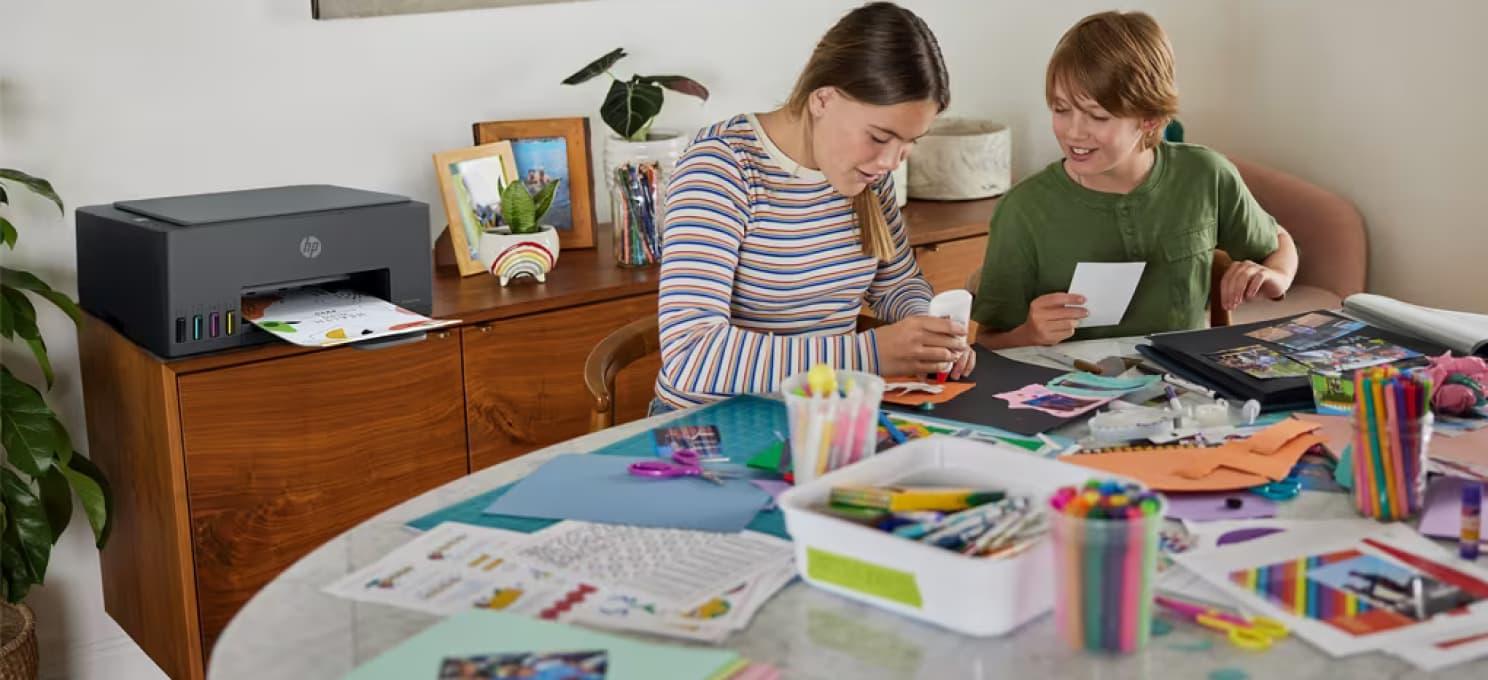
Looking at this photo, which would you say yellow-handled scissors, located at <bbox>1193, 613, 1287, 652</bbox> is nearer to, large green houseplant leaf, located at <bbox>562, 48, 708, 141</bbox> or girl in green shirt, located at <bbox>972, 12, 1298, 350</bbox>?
girl in green shirt, located at <bbox>972, 12, 1298, 350</bbox>

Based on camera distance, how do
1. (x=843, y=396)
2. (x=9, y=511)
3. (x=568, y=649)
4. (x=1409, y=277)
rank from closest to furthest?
(x=568, y=649)
(x=843, y=396)
(x=9, y=511)
(x=1409, y=277)

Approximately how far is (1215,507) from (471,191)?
1.77 meters

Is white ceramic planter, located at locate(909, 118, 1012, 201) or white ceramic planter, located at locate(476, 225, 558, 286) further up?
white ceramic planter, located at locate(909, 118, 1012, 201)

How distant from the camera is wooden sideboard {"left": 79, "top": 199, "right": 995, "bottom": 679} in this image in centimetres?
240

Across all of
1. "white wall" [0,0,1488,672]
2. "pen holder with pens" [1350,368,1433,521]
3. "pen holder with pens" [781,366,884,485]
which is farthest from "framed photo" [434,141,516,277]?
"pen holder with pens" [1350,368,1433,521]

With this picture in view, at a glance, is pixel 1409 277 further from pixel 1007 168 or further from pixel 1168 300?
pixel 1168 300

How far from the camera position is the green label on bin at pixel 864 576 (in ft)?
4.03

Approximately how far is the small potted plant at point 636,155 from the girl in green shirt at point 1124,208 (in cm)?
72

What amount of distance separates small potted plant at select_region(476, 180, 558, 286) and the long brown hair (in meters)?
0.90

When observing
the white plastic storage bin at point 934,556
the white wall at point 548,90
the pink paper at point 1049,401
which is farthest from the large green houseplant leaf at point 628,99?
the white plastic storage bin at point 934,556

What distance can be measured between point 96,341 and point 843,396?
162 cm

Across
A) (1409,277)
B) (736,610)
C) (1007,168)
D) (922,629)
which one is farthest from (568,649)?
(1409,277)

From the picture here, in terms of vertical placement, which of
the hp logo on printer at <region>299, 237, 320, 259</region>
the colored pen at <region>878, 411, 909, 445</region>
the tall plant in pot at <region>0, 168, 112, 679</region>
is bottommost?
the tall plant in pot at <region>0, 168, 112, 679</region>

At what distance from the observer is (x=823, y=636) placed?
1.22 meters
